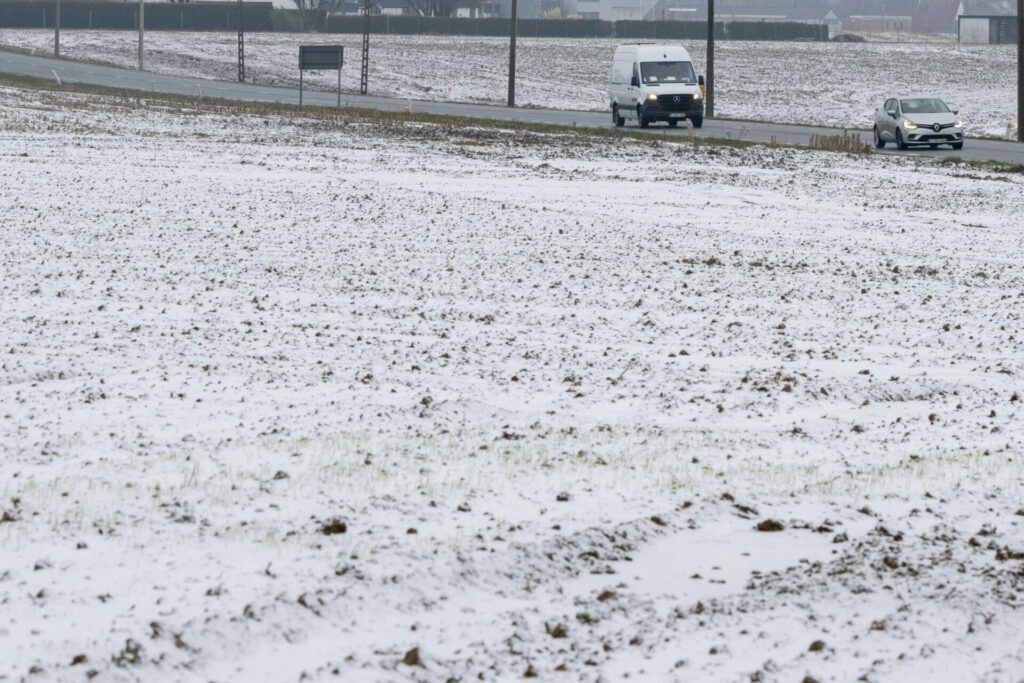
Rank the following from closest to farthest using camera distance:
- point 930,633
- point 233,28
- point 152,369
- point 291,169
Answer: point 930,633 → point 152,369 → point 291,169 → point 233,28

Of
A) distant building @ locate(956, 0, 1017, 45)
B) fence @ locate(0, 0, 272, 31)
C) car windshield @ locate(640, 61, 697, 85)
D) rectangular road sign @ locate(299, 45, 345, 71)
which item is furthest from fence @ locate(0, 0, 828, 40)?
car windshield @ locate(640, 61, 697, 85)

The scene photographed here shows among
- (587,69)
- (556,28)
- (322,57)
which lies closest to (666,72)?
(322,57)

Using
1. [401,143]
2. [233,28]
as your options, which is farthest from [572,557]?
[233,28]

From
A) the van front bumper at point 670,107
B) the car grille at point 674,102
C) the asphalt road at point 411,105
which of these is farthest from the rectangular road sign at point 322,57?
the car grille at point 674,102

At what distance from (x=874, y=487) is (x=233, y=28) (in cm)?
9303

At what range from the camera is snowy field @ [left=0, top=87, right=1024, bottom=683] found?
524 centimetres

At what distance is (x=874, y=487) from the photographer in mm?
7199

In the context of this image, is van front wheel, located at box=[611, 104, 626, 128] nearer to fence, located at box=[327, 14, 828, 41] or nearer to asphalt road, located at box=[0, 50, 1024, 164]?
asphalt road, located at box=[0, 50, 1024, 164]

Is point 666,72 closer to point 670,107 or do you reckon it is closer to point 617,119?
point 670,107

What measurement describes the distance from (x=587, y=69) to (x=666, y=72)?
3888 cm

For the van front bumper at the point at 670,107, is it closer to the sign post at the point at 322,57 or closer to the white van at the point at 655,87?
the white van at the point at 655,87

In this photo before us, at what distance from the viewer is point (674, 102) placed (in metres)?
40.3

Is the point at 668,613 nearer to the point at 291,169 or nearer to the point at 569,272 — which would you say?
the point at 569,272

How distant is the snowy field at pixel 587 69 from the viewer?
207 feet
